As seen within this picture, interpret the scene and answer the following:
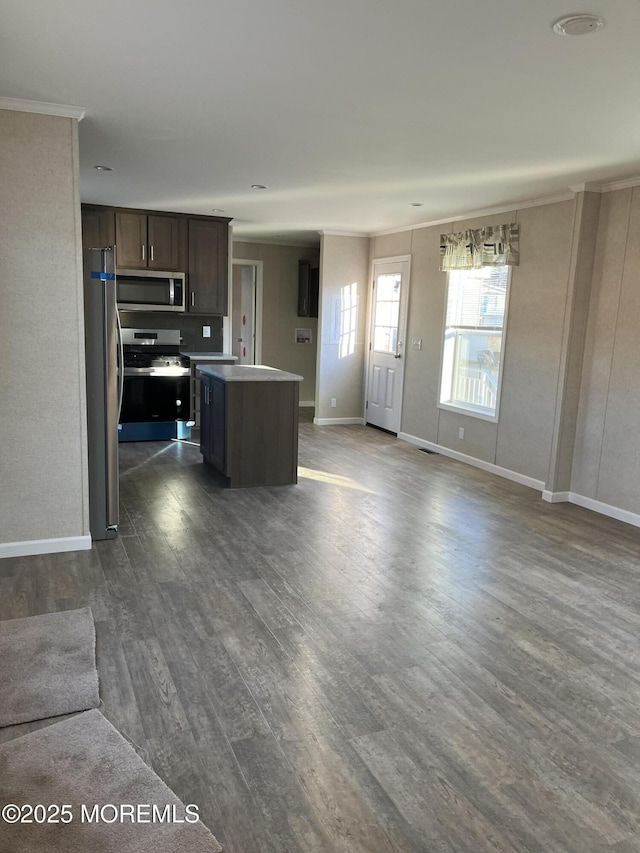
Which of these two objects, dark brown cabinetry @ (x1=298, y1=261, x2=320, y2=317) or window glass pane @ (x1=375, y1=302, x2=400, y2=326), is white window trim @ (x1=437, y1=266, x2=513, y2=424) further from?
dark brown cabinetry @ (x1=298, y1=261, x2=320, y2=317)

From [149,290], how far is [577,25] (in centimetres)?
536

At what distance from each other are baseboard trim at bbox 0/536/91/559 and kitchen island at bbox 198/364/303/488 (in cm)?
159

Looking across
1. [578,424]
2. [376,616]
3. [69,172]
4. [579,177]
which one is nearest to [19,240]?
[69,172]

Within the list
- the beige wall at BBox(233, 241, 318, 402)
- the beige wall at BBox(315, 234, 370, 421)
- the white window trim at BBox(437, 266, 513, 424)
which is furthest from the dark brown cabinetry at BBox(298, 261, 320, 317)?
the white window trim at BBox(437, 266, 513, 424)

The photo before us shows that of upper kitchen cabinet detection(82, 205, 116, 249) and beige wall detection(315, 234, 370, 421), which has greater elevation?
upper kitchen cabinet detection(82, 205, 116, 249)

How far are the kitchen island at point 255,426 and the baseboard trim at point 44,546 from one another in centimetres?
159

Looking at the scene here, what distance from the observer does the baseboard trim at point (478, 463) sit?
5.57 metres

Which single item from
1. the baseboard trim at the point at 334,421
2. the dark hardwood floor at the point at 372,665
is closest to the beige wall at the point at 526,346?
the dark hardwood floor at the point at 372,665

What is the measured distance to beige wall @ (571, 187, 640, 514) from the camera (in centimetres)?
465

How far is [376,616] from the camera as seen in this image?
313 centimetres

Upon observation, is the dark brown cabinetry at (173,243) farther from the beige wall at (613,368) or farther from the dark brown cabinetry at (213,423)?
the beige wall at (613,368)

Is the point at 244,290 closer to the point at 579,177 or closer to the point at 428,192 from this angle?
the point at 428,192

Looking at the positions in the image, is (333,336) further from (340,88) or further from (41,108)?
(340,88)

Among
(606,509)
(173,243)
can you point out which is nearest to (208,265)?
(173,243)
